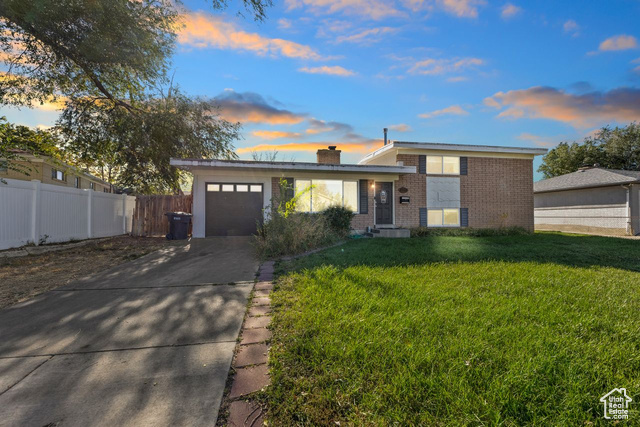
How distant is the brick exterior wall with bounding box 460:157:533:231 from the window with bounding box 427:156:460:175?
56cm

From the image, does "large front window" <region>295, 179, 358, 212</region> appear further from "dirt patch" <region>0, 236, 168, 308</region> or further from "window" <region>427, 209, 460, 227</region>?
"dirt patch" <region>0, 236, 168, 308</region>

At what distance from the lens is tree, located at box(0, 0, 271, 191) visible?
310 inches

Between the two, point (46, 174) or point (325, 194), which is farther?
point (46, 174)

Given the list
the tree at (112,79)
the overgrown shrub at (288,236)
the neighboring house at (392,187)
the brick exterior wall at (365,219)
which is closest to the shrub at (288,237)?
the overgrown shrub at (288,236)

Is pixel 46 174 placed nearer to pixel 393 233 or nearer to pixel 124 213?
pixel 124 213

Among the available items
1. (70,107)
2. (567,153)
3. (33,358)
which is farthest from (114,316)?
(567,153)

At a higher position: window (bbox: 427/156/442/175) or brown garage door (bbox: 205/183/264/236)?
window (bbox: 427/156/442/175)

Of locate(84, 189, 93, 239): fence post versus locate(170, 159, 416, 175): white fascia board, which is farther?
locate(84, 189, 93, 239): fence post

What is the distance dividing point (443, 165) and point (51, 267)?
46.2ft

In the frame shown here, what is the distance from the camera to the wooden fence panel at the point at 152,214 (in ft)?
42.6

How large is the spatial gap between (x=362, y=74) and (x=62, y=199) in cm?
1086

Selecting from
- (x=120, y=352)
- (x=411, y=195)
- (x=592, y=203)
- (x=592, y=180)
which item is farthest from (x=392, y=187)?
(x=592, y=203)

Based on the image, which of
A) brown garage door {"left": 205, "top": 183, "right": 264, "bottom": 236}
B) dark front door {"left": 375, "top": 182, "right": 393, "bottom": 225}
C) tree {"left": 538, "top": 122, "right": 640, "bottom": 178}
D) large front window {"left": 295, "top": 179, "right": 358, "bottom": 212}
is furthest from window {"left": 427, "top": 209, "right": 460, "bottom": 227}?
tree {"left": 538, "top": 122, "right": 640, "bottom": 178}

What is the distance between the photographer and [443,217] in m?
13.3
